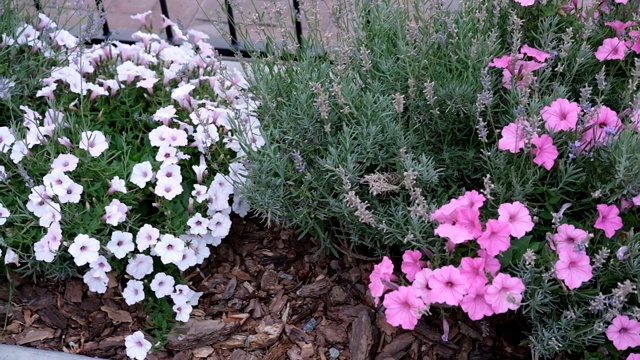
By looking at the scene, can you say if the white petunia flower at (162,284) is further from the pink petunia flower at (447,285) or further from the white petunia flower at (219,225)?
the pink petunia flower at (447,285)

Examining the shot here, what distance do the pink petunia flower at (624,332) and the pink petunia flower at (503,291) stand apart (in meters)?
0.27

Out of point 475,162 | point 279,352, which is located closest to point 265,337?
point 279,352

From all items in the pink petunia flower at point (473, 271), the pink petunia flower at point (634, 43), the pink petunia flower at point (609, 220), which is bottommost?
the pink petunia flower at point (473, 271)

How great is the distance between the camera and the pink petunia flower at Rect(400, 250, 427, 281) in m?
2.10

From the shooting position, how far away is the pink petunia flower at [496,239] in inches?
76.8

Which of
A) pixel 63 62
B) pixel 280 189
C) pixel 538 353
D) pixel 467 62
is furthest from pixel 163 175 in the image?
pixel 538 353

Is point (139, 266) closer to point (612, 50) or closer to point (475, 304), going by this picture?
point (475, 304)

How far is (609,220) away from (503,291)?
37 cm

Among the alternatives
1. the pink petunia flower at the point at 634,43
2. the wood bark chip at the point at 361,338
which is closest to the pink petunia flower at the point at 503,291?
the wood bark chip at the point at 361,338

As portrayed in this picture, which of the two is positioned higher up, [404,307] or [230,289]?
[230,289]

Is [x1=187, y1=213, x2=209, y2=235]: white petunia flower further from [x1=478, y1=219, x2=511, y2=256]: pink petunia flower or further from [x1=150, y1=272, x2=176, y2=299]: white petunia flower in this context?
[x1=478, y1=219, x2=511, y2=256]: pink petunia flower

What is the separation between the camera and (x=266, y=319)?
2.55 m

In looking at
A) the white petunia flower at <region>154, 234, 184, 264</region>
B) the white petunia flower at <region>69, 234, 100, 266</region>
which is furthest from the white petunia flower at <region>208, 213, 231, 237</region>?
the white petunia flower at <region>69, 234, 100, 266</region>

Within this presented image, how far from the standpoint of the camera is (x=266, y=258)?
269cm
